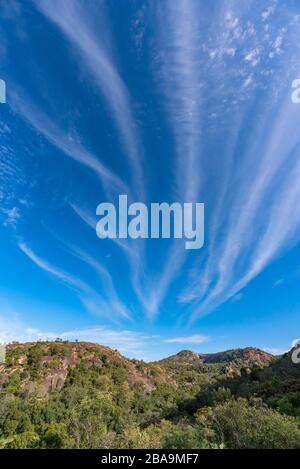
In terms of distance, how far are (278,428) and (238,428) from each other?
6.39 meters

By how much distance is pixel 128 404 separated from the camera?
88.6 meters

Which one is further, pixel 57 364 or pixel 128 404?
pixel 57 364

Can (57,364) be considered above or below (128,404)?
above

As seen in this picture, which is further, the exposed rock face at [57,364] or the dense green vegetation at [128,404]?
the exposed rock face at [57,364]

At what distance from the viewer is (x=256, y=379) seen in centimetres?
7712

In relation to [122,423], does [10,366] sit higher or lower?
higher

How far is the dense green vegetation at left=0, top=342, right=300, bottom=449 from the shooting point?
26047mm

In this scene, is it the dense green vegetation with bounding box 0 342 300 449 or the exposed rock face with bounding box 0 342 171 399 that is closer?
the dense green vegetation with bounding box 0 342 300 449

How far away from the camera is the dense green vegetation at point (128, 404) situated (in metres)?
26.0
